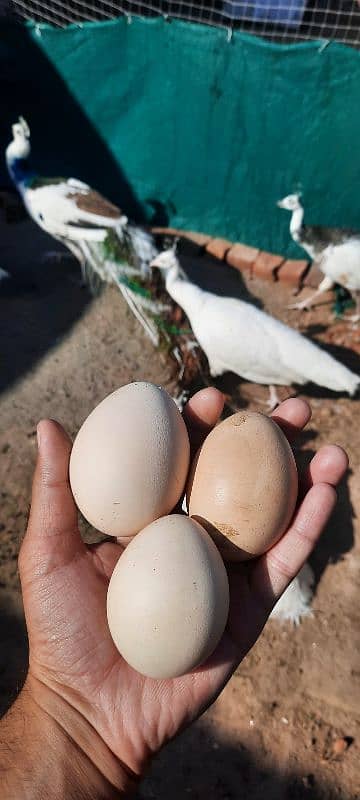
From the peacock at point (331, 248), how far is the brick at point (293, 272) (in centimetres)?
Result: 34

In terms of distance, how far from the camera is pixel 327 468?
165cm

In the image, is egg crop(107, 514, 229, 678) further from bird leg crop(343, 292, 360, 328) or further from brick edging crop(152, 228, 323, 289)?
brick edging crop(152, 228, 323, 289)

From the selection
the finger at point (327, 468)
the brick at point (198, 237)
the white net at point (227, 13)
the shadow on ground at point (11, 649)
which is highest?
the white net at point (227, 13)

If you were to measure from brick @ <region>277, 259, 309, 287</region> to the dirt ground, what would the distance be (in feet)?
1.30

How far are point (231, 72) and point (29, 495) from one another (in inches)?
135

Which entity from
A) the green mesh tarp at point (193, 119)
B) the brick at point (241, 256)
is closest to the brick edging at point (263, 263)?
the brick at point (241, 256)

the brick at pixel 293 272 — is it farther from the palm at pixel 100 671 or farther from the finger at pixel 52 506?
the palm at pixel 100 671

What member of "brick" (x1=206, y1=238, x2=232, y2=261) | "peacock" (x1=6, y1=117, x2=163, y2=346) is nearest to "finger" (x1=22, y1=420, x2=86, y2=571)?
"peacock" (x1=6, y1=117, x2=163, y2=346)

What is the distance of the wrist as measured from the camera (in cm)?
130

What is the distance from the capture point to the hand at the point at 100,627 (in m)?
1.42

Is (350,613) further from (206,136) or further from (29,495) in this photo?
(206,136)

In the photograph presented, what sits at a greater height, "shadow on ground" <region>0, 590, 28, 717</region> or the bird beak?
the bird beak

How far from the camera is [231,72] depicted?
429 cm

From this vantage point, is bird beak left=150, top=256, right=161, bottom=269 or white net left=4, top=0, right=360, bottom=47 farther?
white net left=4, top=0, right=360, bottom=47
